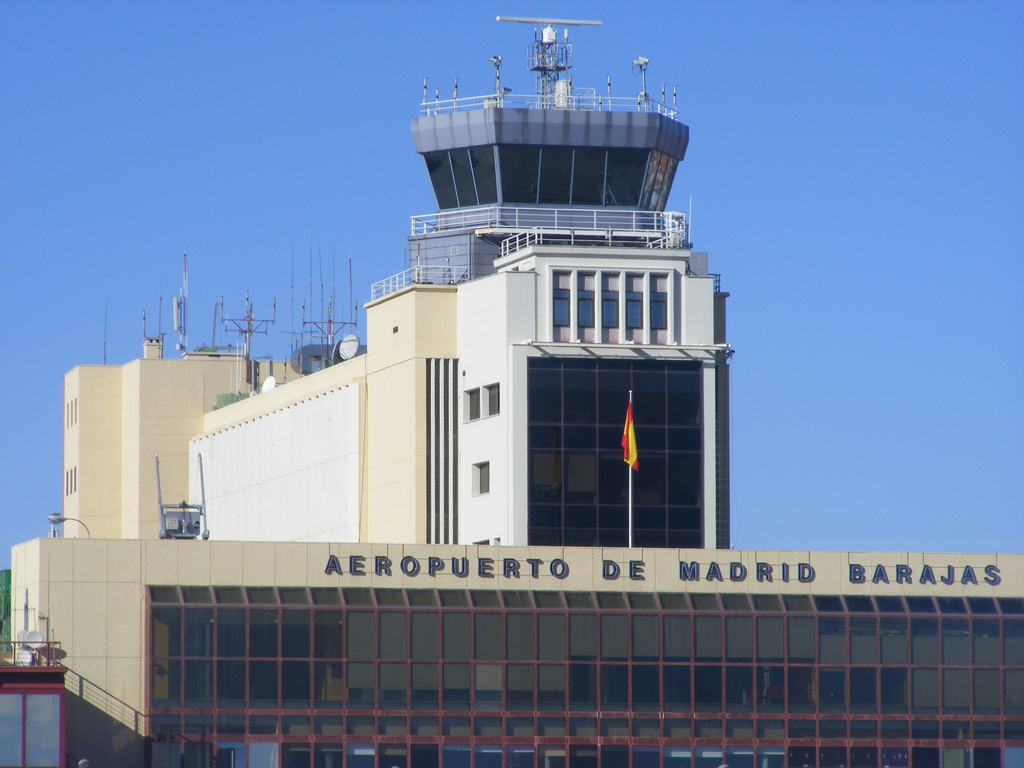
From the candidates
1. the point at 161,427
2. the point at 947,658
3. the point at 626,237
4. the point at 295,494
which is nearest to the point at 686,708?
the point at 947,658

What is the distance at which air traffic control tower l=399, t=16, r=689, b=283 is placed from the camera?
96.4 meters

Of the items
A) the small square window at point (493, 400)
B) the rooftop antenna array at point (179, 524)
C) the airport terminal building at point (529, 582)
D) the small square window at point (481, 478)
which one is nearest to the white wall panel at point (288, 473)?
the airport terminal building at point (529, 582)

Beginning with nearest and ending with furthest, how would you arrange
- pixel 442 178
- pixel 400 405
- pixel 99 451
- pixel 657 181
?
pixel 400 405
pixel 657 181
pixel 442 178
pixel 99 451

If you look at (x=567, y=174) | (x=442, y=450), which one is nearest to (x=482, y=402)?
(x=442, y=450)

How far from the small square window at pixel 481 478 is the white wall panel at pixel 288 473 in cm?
854

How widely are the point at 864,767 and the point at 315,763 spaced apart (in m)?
21.0

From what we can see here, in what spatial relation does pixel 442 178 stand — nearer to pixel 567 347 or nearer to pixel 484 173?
pixel 484 173

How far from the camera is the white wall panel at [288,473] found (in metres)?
99.4

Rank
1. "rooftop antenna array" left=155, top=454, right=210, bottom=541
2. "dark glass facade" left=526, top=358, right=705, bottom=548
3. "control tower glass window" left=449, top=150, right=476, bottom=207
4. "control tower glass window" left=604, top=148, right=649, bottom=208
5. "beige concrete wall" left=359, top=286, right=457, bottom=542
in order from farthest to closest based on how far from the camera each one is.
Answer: "control tower glass window" left=449, top=150, right=476, bottom=207 < "control tower glass window" left=604, top=148, right=649, bottom=208 < "beige concrete wall" left=359, top=286, right=457, bottom=542 < "rooftop antenna array" left=155, top=454, right=210, bottom=541 < "dark glass facade" left=526, top=358, right=705, bottom=548

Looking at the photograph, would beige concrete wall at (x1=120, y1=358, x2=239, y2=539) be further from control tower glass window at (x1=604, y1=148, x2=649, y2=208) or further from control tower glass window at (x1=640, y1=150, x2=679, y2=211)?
control tower glass window at (x1=640, y1=150, x2=679, y2=211)

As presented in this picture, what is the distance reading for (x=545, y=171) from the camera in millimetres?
97125

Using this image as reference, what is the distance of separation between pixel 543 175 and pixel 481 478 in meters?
15.3

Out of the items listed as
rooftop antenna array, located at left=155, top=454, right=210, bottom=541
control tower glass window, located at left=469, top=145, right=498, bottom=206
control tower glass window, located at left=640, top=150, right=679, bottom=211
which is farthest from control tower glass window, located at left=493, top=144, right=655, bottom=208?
rooftop antenna array, located at left=155, top=454, right=210, bottom=541

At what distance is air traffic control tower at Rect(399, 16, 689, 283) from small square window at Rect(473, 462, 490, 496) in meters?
9.73
